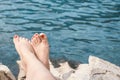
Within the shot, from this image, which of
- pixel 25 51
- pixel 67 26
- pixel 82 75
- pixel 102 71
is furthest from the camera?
pixel 67 26

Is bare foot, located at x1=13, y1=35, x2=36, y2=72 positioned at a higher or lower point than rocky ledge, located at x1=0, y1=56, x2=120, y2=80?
higher

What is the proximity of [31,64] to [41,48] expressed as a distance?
2.66 feet

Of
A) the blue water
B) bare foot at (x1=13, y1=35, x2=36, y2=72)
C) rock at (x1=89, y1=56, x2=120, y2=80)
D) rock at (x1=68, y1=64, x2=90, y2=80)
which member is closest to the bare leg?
bare foot at (x1=13, y1=35, x2=36, y2=72)

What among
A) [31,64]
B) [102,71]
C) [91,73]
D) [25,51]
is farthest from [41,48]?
[102,71]

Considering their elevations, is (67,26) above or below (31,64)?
below

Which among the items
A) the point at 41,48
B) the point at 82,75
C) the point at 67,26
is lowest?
the point at 67,26

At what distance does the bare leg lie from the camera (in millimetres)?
4152

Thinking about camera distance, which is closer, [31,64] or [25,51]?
[31,64]

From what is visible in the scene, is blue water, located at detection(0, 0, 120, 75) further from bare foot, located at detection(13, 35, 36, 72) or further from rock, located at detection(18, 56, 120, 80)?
bare foot, located at detection(13, 35, 36, 72)

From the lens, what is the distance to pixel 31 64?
459 cm

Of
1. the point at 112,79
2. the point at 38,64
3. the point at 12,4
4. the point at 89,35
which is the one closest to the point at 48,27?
the point at 89,35

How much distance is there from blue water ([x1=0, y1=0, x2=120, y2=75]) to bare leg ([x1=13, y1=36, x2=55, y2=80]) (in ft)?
5.45

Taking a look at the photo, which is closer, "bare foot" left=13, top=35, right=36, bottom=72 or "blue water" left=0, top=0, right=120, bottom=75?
"bare foot" left=13, top=35, right=36, bottom=72

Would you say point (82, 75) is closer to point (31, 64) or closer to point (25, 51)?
point (25, 51)
